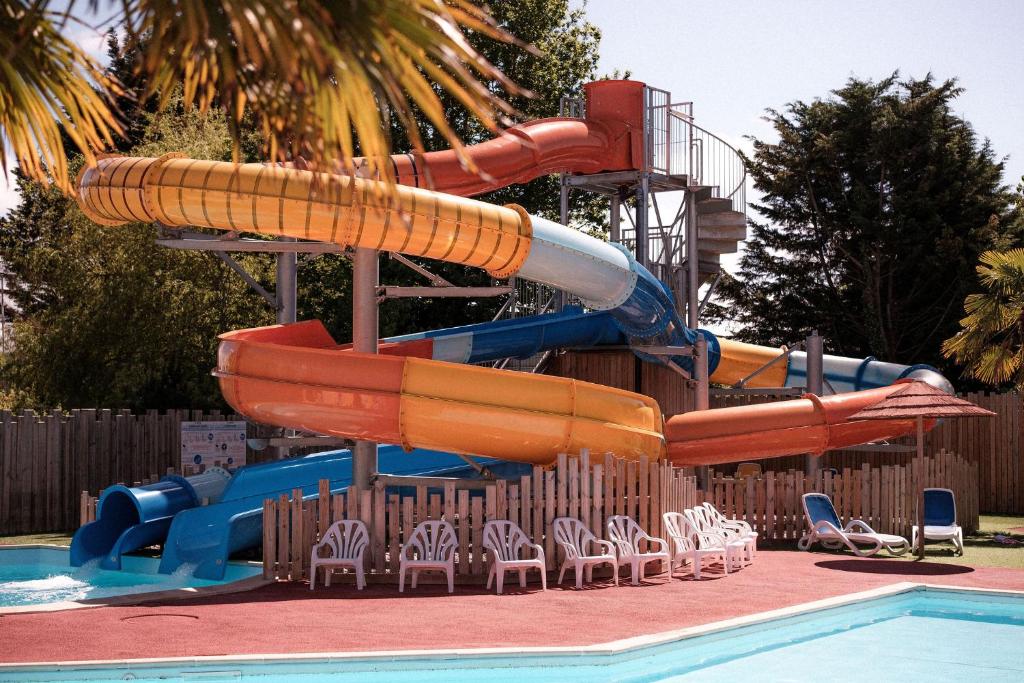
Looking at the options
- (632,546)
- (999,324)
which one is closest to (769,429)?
(999,324)

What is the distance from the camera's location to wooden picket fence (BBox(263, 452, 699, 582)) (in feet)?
40.8

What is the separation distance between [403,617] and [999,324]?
11792 millimetres

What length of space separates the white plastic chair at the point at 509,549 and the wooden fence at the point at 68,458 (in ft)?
25.9

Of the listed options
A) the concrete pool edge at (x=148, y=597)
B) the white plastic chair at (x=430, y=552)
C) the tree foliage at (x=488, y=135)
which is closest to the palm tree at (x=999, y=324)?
the white plastic chair at (x=430, y=552)

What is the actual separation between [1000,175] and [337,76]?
118ft

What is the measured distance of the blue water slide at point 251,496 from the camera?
1295 cm

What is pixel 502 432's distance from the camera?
12883 millimetres

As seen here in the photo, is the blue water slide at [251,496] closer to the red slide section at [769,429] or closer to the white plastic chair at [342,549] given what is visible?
the white plastic chair at [342,549]

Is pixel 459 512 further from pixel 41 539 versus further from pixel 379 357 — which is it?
pixel 41 539

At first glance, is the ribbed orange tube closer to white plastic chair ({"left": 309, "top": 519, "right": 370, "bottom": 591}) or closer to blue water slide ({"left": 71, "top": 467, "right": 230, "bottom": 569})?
white plastic chair ({"left": 309, "top": 519, "right": 370, "bottom": 591})

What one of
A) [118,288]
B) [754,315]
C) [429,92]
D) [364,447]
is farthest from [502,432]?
[754,315]

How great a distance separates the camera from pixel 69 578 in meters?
13.6

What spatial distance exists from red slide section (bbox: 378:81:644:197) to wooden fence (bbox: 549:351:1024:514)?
3956 millimetres

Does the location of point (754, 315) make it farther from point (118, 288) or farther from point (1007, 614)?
point (1007, 614)
